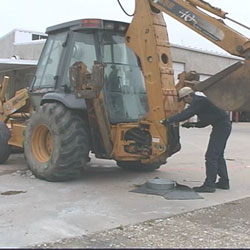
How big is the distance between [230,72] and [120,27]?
8.69 ft

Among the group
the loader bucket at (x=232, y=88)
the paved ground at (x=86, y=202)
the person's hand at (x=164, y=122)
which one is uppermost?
the loader bucket at (x=232, y=88)

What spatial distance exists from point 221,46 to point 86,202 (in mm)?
2838

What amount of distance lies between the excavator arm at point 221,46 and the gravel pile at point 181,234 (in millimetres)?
1414

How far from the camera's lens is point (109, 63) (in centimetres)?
788

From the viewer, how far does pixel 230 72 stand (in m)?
6.08

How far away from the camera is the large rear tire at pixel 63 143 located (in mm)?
7492

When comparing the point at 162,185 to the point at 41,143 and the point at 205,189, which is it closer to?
the point at 205,189

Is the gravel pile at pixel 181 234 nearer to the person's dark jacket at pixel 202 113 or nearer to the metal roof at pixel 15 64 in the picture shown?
the person's dark jacket at pixel 202 113

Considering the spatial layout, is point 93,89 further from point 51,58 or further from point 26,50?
point 26,50

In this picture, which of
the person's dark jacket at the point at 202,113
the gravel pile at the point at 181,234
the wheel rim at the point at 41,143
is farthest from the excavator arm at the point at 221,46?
the wheel rim at the point at 41,143

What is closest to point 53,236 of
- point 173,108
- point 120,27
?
point 173,108

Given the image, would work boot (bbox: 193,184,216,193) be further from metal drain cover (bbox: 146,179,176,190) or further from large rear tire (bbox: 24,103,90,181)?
large rear tire (bbox: 24,103,90,181)

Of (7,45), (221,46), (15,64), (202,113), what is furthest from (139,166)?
(7,45)

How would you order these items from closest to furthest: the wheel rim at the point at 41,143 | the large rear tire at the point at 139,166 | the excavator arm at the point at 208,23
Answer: the excavator arm at the point at 208,23 → the wheel rim at the point at 41,143 → the large rear tire at the point at 139,166
